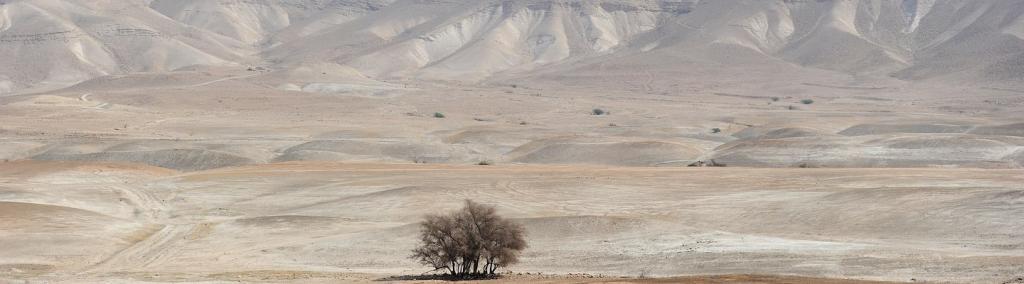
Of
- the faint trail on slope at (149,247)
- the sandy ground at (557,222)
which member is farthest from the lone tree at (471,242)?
the faint trail on slope at (149,247)

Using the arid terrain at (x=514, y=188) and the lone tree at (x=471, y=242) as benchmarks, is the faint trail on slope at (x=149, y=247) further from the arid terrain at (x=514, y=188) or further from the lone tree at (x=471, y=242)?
the lone tree at (x=471, y=242)

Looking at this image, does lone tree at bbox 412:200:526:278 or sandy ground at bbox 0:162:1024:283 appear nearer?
lone tree at bbox 412:200:526:278

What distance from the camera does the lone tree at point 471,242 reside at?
1243 inches

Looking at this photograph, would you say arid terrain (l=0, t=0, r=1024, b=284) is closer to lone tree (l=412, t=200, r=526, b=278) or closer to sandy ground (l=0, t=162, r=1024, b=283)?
sandy ground (l=0, t=162, r=1024, b=283)

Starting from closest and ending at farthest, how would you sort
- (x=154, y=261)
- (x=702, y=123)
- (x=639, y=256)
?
(x=639, y=256) → (x=154, y=261) → (x=702, y=123)

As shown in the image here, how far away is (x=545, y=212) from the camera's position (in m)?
45.6

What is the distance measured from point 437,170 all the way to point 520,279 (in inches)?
1285

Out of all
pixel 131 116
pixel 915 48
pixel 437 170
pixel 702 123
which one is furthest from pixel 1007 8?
pixel 437 170

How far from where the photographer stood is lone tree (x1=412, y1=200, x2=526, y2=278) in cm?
3158

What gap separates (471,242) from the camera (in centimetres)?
3166

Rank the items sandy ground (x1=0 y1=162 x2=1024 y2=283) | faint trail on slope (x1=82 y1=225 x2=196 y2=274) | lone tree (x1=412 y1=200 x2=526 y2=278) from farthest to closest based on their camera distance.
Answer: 1. faint trail on slope (x1=82 y1=225 x2=196 y2=274)
2. sandy ground (x1=0 y1=162 x2=1024 y2=283)
3. lone tree (x1=412 y1=200 x2=526 y2=278)

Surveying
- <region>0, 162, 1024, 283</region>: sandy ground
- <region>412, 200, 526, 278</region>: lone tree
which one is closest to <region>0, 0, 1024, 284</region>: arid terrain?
<region>0, 162, 1024, 283</region>: sandy ground

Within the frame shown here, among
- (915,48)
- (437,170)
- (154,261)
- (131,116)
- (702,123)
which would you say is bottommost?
(154,261)

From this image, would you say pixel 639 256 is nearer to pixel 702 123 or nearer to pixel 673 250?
pixel 673 250
